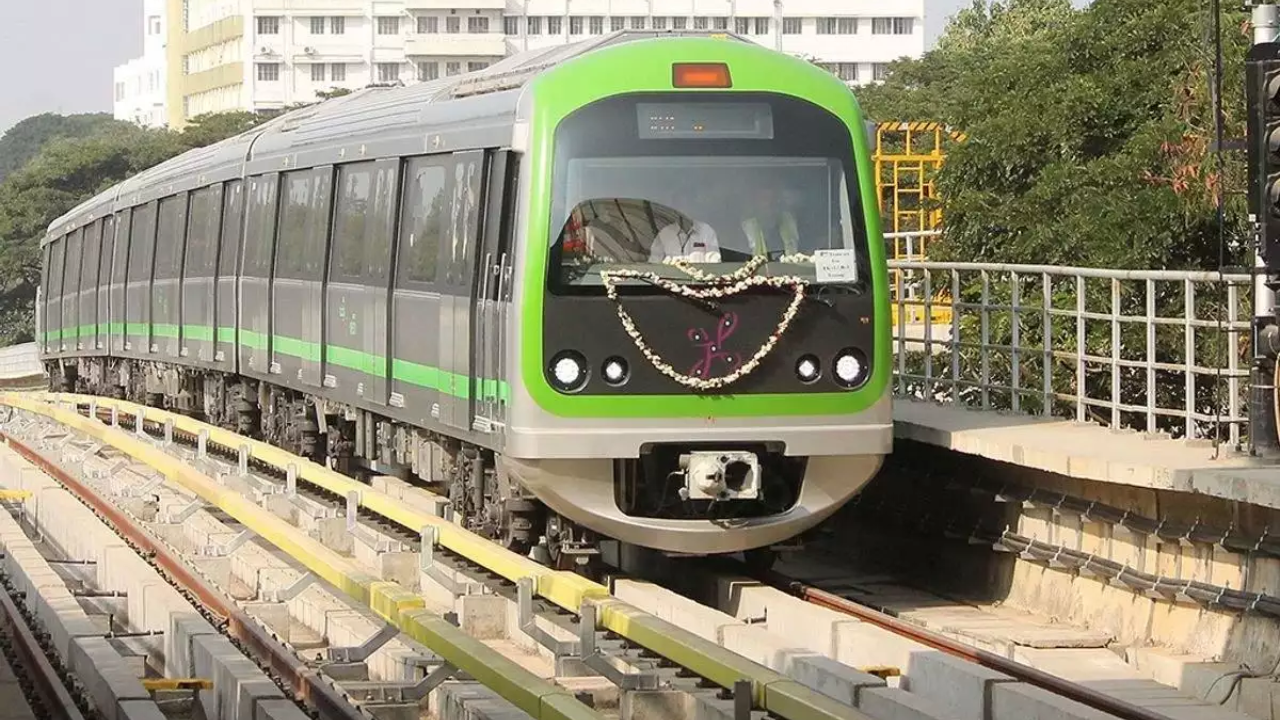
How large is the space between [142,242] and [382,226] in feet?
44.3

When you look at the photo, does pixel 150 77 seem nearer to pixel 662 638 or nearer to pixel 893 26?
pixel 893 26

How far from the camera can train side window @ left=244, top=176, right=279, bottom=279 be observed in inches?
831

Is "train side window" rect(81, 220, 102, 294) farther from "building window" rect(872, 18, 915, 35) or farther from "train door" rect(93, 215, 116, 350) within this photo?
"building window" rect(872, 18, 915, 35)

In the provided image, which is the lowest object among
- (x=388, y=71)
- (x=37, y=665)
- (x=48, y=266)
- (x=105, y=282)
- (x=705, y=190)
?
(x=37, y=665)

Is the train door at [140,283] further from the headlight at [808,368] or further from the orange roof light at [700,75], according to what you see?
the headlight at [808,368]

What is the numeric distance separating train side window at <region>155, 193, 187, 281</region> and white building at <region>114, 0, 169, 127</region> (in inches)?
4629

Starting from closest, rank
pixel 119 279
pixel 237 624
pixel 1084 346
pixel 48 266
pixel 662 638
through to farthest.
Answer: pixel 662 638 → pixel 237 624 → pixel 1084 346 → pixel 119 279 → pixel 48 266

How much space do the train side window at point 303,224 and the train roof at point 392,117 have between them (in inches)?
10.5

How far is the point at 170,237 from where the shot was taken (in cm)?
2727

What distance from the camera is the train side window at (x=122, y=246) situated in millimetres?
30703

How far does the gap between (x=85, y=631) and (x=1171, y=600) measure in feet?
17.2

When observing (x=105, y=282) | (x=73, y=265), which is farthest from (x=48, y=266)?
(x=105, y=282)

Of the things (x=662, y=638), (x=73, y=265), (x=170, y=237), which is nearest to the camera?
(x=662, y=638)

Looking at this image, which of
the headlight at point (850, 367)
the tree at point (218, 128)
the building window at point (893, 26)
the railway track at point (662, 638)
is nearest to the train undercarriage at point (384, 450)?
the railway track at point (662, 638)
